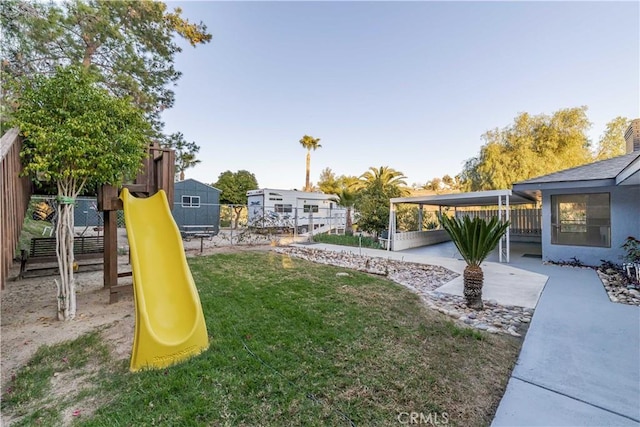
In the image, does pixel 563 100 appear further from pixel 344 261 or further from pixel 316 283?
pixel 316 283

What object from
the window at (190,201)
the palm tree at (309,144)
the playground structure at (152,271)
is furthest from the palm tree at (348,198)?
the palm tree at (309,144)

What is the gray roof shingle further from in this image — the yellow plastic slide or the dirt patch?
the dirt patch

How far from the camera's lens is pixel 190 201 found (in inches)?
598

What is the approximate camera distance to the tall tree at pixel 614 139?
18703 mm

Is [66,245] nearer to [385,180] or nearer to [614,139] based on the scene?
[385,180]

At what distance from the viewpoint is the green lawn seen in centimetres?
194

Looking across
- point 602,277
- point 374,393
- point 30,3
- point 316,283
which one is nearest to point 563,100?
point 602,277

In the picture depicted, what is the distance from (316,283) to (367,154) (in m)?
19.4

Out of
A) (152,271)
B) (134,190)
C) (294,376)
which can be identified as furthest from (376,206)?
(294,376)

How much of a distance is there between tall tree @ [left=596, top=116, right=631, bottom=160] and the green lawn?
24.4 meters

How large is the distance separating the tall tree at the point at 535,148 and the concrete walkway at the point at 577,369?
15.5 meters

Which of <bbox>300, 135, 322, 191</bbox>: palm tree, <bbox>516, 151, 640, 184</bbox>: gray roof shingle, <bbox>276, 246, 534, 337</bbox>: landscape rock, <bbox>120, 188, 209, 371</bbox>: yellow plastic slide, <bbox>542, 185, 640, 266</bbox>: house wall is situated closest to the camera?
<bbox>120, 188, 209, 371</bbox>: yellow plastic slide

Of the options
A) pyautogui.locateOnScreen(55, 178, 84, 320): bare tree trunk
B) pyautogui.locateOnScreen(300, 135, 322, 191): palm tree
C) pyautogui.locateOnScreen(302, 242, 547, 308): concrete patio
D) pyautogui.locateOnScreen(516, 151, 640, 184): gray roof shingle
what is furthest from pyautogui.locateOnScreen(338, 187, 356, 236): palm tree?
pyautogui.locateOnScreen(300, 135, 322, 191): palm tree

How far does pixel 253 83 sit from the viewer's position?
13266 millimetres
